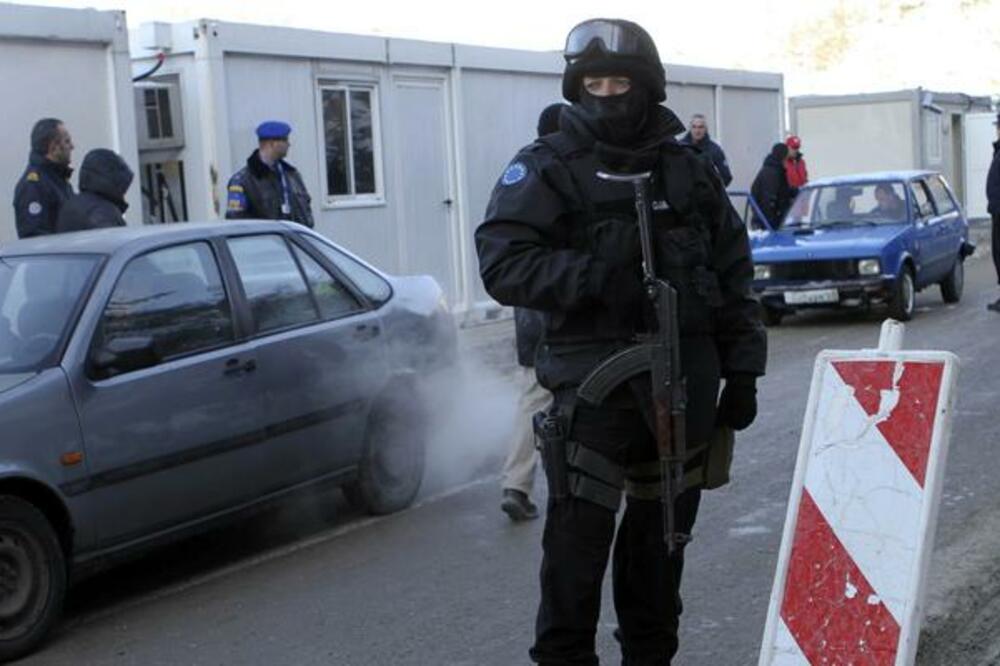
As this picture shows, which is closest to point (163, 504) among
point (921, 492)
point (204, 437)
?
point (204, 437)

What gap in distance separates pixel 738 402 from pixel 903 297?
10.8 metres

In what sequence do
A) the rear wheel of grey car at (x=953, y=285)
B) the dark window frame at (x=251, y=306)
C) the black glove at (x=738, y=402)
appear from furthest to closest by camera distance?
the rear wheel of grey car at (x=953, y=285) < the dark window frame at (x=251, y=306) < the black glove at (x=738, y=402)

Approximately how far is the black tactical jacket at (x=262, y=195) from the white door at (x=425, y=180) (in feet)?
13.8

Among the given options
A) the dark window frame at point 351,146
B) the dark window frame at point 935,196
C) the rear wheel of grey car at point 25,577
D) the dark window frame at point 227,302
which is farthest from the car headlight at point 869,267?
the rear wheel of grey car at point 25,577

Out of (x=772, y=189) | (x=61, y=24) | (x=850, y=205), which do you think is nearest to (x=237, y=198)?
(x=61, y=24)

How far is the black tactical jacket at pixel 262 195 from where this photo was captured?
10586mm

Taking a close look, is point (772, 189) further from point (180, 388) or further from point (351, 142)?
point (180, 388)

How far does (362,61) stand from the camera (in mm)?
14375

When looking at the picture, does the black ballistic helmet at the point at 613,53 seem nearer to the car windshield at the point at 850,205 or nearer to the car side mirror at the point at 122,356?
the car side mirror at the point at 122,356

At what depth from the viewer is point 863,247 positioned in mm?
14266

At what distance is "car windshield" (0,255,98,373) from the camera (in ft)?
19.1

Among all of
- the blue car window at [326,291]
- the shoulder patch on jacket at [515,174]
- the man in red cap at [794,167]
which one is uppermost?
the shoulder patch on jacket at [515,174]

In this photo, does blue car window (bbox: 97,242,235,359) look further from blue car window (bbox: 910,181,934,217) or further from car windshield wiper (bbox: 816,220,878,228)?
blue car window (bbox: 910,181,934,217)

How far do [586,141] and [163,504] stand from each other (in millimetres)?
2901
